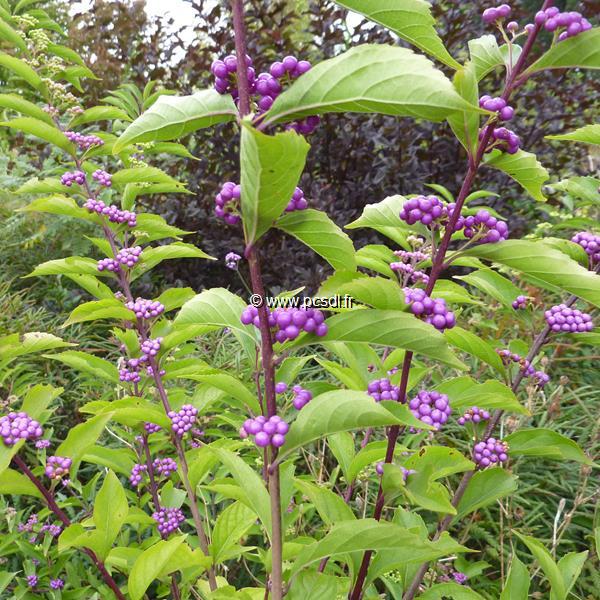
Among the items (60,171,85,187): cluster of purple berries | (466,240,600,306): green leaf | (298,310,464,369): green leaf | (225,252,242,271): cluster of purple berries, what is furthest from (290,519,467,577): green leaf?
(60,171,85,187): cluster of purple berries

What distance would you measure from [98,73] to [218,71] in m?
6.61

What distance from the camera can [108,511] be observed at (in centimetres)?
161

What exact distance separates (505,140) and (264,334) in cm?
68

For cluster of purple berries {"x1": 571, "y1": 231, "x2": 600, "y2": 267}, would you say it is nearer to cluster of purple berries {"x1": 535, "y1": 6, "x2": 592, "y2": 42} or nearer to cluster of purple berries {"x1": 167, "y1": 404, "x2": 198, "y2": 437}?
cluster of purple berries {"x1": 535, "y1": 6, "x2": 592, "y2": 42}

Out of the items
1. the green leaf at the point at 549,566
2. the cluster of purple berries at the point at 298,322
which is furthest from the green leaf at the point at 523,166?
the green leaf at the point at 549,566

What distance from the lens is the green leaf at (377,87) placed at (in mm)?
792

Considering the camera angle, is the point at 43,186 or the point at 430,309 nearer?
the point at 430,309

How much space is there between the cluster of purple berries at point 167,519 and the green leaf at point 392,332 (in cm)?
163

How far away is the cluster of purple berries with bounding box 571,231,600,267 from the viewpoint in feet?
6.23

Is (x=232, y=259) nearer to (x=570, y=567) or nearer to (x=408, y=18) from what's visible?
(x=570, y=567)

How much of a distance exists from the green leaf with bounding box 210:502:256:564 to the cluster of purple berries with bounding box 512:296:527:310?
3.95 feet

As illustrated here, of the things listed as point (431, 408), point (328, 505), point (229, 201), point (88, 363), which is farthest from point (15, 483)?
point (431, 408)

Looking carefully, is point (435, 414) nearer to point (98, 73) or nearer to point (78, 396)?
point (78, 396)

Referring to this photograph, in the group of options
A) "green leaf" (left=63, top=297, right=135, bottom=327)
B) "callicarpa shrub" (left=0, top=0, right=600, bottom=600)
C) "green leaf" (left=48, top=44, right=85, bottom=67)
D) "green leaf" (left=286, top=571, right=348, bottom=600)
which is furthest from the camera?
"green leaf" (left=48, top=44, right=85, bottom=67)
